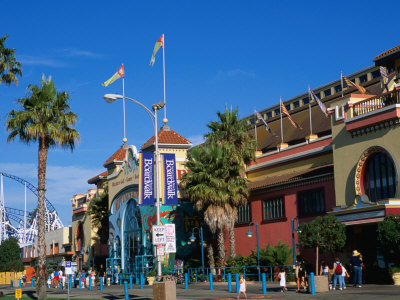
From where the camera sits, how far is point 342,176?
34.3 meters

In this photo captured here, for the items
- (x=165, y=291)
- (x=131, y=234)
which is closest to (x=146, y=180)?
(x=131, y=234)

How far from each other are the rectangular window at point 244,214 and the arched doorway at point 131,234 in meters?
9.17

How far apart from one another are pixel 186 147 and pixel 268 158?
8.16m

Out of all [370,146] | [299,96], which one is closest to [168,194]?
[370,146]

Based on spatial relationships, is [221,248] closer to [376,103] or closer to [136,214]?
[136,214]

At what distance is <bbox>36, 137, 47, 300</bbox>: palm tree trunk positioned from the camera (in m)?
33.8

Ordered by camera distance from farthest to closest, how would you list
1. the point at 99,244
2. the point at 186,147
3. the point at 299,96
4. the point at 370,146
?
the point at 299,96
the point at 99,244
the point at 186,147
the point at 370,146

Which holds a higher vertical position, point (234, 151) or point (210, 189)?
point (234, 151)

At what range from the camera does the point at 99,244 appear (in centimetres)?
6656

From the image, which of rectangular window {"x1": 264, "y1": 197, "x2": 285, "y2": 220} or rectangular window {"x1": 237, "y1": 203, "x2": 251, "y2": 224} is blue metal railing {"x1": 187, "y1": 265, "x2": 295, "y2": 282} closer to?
rectangular window {"x1": 264, "y1": 197, "x2": 285, "y2": 220}

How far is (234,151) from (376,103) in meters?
13.1

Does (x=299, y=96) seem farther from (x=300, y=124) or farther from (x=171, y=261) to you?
(x=171, y=261)

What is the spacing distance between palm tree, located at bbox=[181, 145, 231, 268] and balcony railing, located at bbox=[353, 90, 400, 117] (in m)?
11.9

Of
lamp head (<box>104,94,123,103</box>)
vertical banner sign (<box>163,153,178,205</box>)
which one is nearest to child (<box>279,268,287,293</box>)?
lamp head (<box>104,94,123,103</box>)
